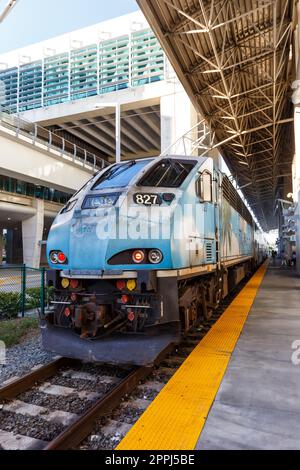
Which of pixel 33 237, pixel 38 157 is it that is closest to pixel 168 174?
pixel 38 157

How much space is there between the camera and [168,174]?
5.11 m

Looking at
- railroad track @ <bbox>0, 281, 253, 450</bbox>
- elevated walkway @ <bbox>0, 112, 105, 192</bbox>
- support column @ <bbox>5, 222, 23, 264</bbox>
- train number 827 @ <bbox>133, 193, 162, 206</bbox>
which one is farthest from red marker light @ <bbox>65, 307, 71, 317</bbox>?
support column @ <bbox>5, 222, 23, 264</bbox>

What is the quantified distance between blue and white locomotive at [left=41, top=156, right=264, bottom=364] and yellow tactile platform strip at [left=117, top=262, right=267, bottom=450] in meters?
0.47

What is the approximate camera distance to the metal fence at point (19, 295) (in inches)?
317

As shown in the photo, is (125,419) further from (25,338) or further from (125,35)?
(125,35)

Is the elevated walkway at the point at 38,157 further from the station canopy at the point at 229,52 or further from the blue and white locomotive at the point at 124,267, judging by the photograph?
the blue and white locomotive at the point at 124,267

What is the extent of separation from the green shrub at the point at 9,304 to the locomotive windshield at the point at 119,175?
4590 mm

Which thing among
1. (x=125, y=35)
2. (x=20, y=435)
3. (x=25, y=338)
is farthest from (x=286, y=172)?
(x=20, y=435)

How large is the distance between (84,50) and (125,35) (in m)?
4.14

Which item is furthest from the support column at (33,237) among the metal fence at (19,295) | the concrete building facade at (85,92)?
the metal fence at (19,295)

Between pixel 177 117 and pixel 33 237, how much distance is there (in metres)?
15.2

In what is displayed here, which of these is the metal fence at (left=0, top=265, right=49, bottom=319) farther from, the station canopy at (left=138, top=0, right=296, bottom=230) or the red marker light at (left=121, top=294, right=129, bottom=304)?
the station canopy at (left=138, top=0, right=296, bottom=230)

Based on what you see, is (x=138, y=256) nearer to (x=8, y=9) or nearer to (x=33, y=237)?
(x=8, y=9)

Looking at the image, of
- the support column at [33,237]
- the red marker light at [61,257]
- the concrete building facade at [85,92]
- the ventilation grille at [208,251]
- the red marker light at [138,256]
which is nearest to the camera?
the red marker light at [138,256]
